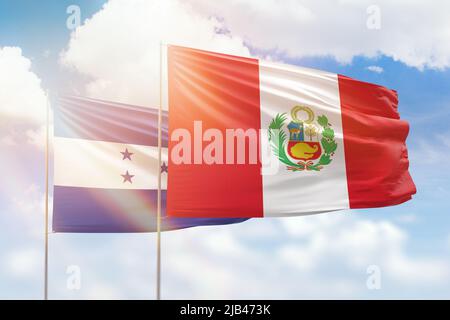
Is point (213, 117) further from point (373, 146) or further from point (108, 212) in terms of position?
point (108, 212)

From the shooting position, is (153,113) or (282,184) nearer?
(282,184)

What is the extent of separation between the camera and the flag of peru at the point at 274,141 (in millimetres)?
7801

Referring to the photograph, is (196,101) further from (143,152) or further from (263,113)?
(143,152)

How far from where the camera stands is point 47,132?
1058cm

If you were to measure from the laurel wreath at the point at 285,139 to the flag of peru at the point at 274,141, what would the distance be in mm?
14

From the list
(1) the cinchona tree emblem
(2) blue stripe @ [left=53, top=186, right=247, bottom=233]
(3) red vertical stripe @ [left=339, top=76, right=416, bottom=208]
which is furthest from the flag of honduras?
(3) red vertical stripe @ [left=339, top=76, right=416, bottom=208]

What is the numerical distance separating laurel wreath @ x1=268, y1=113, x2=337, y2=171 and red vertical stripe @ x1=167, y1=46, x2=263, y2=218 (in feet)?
0.91

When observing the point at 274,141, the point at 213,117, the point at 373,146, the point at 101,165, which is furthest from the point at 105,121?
the point at 373,146

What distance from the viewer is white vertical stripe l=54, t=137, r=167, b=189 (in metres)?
11.0

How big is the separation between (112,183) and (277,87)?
4.34 metres

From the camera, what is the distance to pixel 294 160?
831 centimetres

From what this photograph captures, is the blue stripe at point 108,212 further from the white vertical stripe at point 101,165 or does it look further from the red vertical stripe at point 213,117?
the red vertical stripe at point 213,117
